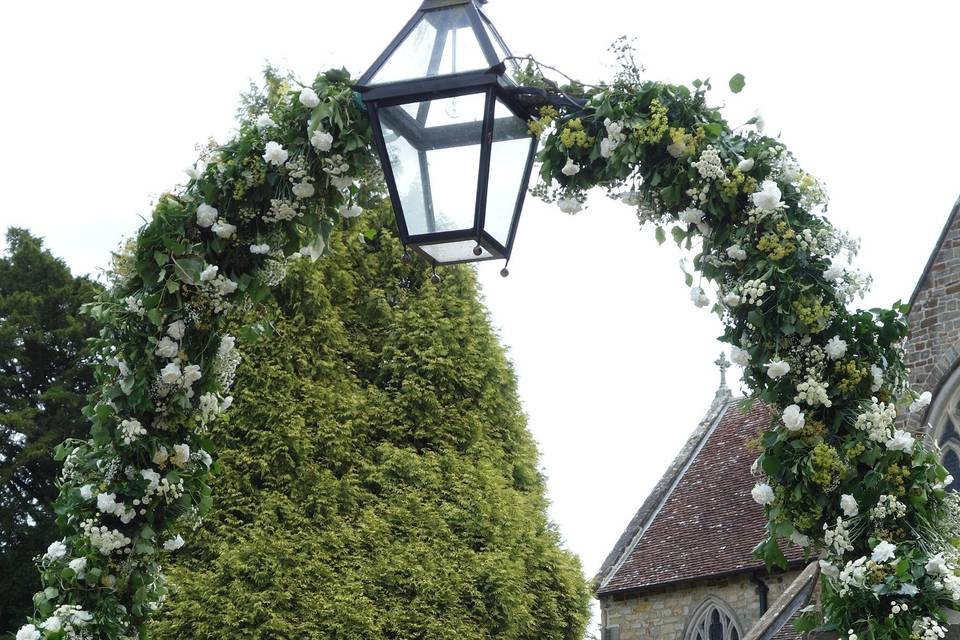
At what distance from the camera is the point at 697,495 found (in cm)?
1998

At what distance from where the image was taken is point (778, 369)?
388cm

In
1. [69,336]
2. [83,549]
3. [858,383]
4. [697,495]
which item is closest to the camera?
[858,383]

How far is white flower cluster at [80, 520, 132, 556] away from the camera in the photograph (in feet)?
14.9

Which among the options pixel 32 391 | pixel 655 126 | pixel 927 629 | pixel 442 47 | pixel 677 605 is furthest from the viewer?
pixel 32 391

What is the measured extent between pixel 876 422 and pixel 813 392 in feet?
0.70

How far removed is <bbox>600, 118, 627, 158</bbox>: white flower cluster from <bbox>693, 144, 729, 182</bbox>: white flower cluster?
30cm

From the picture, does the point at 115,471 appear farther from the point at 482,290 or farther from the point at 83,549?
the point at 482,290

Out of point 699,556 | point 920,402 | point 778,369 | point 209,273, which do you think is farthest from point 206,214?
point 699,556

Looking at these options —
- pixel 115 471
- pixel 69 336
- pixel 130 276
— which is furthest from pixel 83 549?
pixel 69 336

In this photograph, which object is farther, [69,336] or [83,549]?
[69,336]

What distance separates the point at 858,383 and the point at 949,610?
738 millimetres

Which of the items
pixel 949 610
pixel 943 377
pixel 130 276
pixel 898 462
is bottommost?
pixel 949 610

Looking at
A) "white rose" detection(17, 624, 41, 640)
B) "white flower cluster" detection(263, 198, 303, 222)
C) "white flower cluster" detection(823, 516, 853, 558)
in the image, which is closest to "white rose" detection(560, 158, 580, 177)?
"white flower cluster" detection(263, 198, 303, 222)

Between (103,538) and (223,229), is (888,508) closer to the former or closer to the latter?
(223,229)
